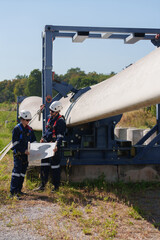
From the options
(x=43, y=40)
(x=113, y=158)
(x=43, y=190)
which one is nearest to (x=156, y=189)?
(x=113, y=158)

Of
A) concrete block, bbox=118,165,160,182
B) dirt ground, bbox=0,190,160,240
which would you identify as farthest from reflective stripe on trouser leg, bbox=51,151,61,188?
concrete block, bbox=118,165,160,182

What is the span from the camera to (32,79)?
51.6 meters

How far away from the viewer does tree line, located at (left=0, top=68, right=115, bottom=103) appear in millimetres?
50969

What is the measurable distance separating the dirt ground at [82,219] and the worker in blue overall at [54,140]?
401 mm

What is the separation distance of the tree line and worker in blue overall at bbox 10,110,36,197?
3792cm

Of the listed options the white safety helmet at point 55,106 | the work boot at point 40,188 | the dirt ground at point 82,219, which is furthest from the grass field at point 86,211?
the white safety helmet at point 55,106

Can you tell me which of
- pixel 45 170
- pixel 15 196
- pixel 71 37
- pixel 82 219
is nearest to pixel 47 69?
pixel 71 37

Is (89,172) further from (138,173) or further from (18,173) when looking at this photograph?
(18,173)

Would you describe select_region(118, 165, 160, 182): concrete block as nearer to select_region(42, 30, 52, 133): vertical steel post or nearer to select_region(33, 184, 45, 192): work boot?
select_region(33, 184, 45, 192): work boot

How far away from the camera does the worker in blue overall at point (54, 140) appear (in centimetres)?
590

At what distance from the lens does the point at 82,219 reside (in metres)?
4.35

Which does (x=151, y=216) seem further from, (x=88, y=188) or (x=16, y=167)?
(x=16, y=167)

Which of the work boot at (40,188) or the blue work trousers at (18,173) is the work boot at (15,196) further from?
the work boot at (40,188)

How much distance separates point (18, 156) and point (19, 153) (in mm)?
68
